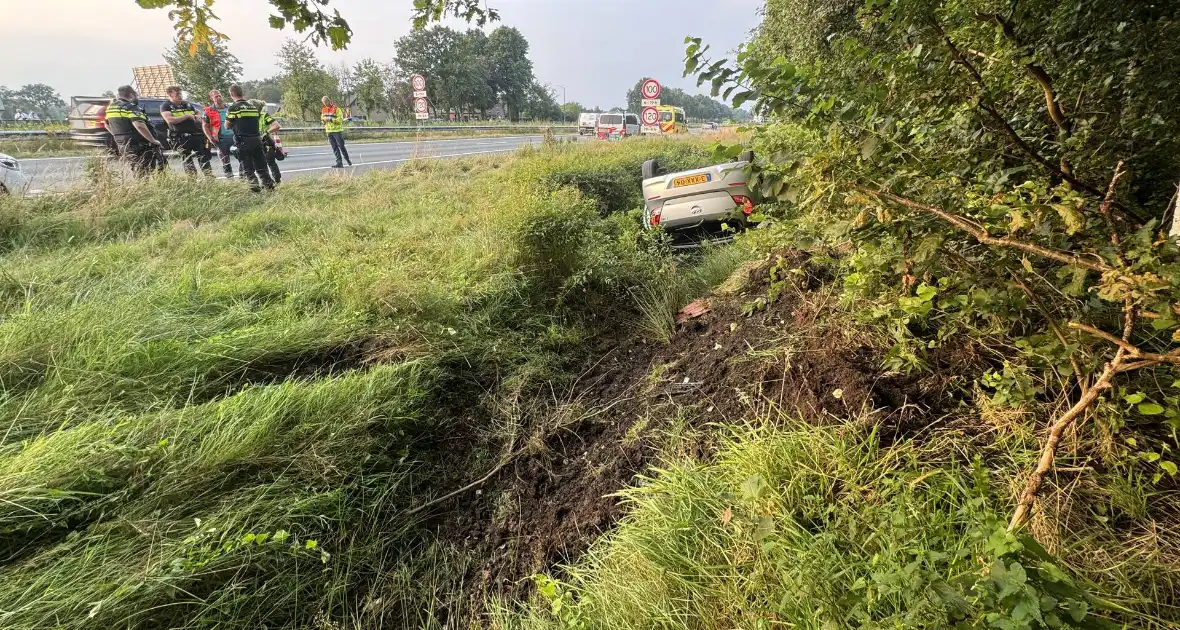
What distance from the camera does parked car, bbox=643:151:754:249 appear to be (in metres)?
4.43

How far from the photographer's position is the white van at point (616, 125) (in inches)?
1008

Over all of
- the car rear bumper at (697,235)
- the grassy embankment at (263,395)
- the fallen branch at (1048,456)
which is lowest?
the grassy embankment at (263,395)

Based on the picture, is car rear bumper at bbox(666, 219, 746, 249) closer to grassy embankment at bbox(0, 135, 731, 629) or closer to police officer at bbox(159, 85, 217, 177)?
grassy embankment at bbox(0, 135, 731, 629)

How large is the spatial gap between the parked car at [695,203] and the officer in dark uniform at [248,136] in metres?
7.15

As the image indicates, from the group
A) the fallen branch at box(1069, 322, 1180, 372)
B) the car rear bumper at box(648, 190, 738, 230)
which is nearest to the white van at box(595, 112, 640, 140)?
the car rear bumper at box(648, 190, 738, 230)

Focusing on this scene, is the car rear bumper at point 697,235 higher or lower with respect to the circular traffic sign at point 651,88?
lower

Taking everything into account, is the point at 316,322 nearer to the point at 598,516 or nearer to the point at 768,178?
the point at 598,516

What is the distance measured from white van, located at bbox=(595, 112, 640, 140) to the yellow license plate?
21933 millimetres

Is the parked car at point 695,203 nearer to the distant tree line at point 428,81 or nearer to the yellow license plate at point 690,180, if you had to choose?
the yellow license plate at point 690,180

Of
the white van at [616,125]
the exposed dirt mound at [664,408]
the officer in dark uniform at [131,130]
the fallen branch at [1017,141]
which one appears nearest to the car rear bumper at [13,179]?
the officer in dark uniform at [131,130]

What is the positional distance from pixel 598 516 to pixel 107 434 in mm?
2034

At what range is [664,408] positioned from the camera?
2.57m

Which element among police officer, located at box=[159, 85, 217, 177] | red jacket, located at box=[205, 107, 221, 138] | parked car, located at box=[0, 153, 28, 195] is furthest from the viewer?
red jacket, located at box=[205, 107, 221, 138]

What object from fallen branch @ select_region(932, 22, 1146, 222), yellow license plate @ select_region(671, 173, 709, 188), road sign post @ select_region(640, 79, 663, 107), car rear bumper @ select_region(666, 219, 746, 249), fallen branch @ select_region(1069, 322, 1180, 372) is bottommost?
car rear bumper @ select_region(666, 219, 746, 249)
